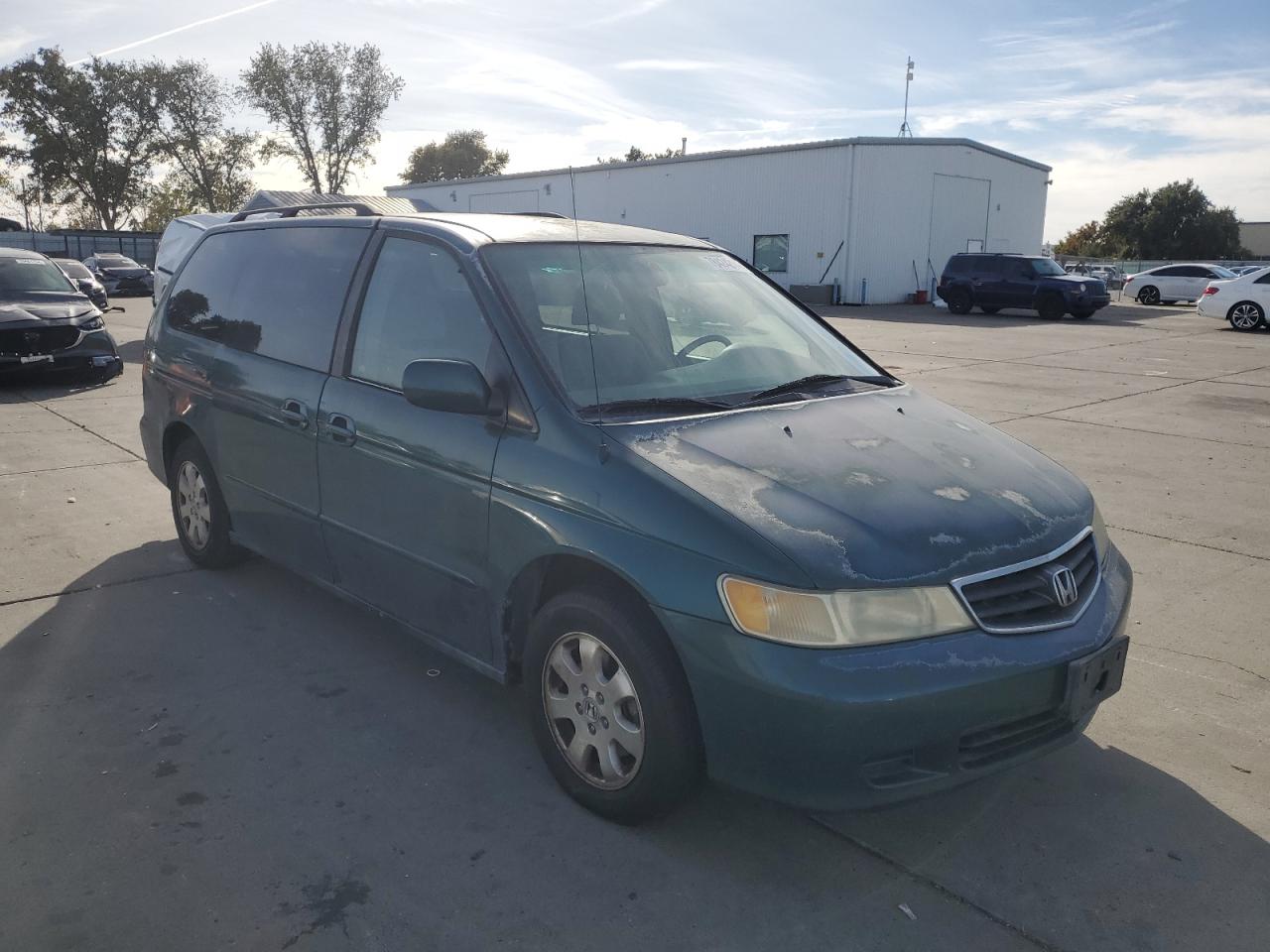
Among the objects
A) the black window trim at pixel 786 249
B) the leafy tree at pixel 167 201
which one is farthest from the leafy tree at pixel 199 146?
the black window trim at pixel 786 249

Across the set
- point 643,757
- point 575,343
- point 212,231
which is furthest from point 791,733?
point 212,231

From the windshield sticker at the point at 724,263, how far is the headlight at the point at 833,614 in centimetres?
213

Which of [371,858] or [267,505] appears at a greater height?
[267,505]

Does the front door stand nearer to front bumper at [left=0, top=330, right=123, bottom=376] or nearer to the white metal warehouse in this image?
front bumper at [left=0, top=330, right=123, bottom=376]

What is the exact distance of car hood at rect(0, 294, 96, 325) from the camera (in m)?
11.5

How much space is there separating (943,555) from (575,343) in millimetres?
1408

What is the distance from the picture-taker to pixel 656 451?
2.96 meters

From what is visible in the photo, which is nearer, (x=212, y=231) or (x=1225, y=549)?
(x=212, y=231)

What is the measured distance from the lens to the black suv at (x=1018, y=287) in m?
26.2

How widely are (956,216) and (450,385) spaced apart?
35103 mm

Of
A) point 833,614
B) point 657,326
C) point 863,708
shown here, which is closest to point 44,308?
point 657,326

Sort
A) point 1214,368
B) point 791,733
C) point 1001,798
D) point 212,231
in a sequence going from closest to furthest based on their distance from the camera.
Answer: point 791,733
point 1001,798
point 212,231
point 1214,368

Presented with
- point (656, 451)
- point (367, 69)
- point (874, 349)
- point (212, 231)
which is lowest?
point (874, 349)

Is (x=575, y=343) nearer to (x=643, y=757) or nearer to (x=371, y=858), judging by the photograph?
(x=643, y=757)
